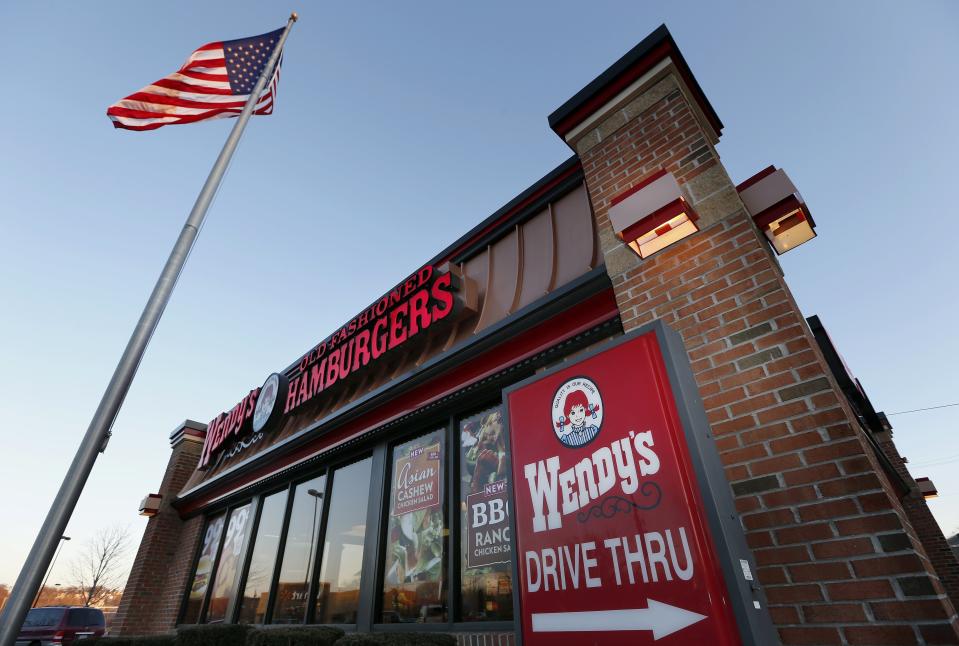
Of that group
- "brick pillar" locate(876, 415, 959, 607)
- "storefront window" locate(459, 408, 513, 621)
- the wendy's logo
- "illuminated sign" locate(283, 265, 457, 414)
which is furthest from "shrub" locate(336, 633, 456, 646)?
"brick pillar" locate(876, 415, 959, 607)

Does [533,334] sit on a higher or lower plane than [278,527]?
higher

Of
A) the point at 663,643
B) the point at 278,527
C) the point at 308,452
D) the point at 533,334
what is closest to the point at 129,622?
the point at 278,527

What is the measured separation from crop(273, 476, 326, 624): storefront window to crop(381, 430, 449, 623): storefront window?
1.95 meters

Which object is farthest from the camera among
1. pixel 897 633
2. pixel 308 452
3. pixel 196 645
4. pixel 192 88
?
pixel 308 452

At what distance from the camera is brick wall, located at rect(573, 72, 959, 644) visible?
2.15 meters

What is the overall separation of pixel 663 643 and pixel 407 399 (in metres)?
4.53

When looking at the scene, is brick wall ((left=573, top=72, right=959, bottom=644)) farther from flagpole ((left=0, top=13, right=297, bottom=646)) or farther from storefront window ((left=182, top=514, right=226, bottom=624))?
storefront window ((left=182, top=514, right=226, bottom=624))

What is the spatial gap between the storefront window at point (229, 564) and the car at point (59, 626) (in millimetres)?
7002

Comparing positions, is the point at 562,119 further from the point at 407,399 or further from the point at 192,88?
the point at 192,88

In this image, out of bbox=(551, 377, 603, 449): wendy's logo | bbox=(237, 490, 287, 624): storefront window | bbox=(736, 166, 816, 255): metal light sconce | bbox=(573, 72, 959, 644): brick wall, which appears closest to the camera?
bbox=(573, 72, 959, 644): brick wall

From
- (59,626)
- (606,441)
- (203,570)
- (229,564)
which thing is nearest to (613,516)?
(606,441)

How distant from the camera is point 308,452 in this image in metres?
7.73

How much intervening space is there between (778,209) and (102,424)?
17.8ft

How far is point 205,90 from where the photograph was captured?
Answer: 229 inches
